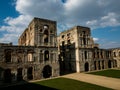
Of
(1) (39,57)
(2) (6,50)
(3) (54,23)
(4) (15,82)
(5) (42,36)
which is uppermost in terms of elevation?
(3) (54,23)

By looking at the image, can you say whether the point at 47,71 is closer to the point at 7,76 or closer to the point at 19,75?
the point at 19,75

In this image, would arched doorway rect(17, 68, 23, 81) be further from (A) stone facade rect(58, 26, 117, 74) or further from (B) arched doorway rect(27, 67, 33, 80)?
(A) stone facade rect(58, 26, 117, 74)

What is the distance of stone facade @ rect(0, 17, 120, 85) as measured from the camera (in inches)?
931

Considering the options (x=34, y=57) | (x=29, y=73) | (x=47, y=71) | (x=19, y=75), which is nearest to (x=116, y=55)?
(x=47, y=71)

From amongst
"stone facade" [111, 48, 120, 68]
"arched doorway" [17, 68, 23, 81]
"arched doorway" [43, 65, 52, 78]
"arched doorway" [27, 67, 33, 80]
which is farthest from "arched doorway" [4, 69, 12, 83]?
"stone facade" [111, 48, 120, 68]

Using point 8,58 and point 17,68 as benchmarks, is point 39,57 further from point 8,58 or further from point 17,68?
point 8,58

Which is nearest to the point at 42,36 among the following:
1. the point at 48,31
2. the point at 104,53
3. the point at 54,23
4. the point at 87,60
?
the point at 48,31

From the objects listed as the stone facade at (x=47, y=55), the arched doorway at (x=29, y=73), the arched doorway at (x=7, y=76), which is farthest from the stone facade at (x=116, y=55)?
the arched doorway at (x=7, y=76)

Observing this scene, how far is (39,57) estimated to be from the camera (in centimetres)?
2650

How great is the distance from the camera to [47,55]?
28938mm

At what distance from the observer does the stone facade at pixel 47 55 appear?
23656mm

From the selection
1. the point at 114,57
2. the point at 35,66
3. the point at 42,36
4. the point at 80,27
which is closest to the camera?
the point at 35,66

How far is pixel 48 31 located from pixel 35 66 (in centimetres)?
834

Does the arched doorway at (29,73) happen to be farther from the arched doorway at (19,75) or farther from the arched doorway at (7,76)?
the arched doorway at (7,76)
